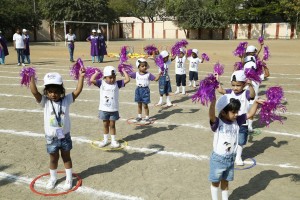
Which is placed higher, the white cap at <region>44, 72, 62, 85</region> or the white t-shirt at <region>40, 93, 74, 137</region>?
the white cap at <region>44, 72, 62, 85</region>

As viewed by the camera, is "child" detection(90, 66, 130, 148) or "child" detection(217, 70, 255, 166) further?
"child" detection(90, 66, 130, 148)

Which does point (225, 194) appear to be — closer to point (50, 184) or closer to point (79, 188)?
point (79, 188)

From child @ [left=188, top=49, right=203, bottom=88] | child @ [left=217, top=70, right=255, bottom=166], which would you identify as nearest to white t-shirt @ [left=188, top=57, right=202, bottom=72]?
child @ [left=188, top=49, right=203, bottom=88]

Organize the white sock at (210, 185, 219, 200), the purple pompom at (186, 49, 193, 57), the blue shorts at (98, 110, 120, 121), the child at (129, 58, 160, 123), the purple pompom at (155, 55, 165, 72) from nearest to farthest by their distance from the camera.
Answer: the white sock at (210, 185, 219, 200) < the blue shorts at (98, 110, 120, 121) < the child at (129, 58, 160, 123) < the purple pompom at (155, 55, 165, 72) < the purple pompom at (186, 49, 193, 57)

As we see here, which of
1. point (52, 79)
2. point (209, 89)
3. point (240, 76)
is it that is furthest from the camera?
point (240, 76)

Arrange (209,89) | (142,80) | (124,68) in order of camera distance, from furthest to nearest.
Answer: (142,80), (124,68), (209,89)

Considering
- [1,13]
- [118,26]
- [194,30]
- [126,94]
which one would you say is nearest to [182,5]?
[194,30]

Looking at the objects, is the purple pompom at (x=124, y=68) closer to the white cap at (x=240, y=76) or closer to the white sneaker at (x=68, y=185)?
the white cap at (x=240, y=76)

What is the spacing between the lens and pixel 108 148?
745 centimetres

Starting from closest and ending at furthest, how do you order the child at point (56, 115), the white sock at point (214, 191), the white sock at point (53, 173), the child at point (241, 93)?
the white sock at point (214, 191)
the child at point (56, 115)
the white sock at point (53, 173)
the child at point (241, 93)

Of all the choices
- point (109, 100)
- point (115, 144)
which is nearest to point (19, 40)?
point (109, 100)

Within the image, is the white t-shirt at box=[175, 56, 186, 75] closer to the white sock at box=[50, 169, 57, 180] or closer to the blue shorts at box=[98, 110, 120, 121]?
the blue shorts at box=[98, 110, 120, 121]

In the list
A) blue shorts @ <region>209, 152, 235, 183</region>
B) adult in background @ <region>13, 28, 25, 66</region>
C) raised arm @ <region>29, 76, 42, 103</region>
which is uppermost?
adult in background @ <region>13, 28, 25, 66</region>

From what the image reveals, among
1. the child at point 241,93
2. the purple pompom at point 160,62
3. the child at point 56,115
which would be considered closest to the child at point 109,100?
the child at point 56,115
